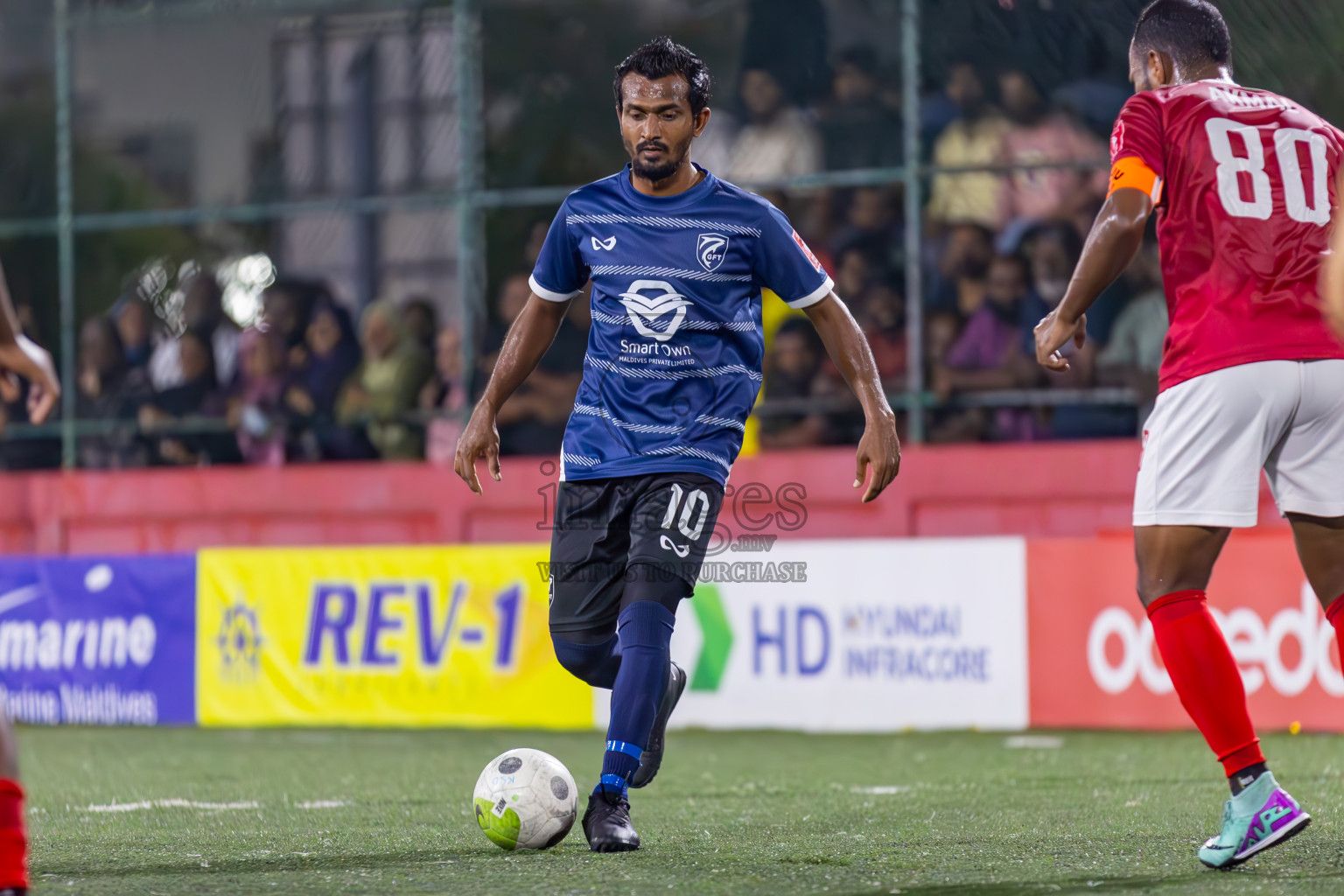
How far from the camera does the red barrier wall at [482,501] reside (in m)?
10.7

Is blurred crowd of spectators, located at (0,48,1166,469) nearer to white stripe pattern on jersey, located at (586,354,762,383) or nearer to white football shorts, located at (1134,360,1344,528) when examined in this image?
white stripe pattern on jersey, located at (586,354,762,383)

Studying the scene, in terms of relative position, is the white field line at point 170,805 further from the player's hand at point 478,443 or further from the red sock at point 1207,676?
the red sock at point 1207,676

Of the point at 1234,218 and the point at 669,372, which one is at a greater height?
the point at 1234,218

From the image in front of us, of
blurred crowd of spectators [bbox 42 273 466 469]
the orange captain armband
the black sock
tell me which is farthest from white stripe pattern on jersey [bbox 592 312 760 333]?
blurred crowd of spectators [bbox 42 273 466 469]

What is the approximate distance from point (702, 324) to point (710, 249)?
0.20 metres

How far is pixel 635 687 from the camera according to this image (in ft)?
15.7

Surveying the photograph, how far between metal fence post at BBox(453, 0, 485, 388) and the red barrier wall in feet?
3.69

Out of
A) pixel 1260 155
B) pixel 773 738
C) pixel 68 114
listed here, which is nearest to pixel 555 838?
pixel 1260 155

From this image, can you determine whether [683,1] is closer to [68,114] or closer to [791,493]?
[791,493]

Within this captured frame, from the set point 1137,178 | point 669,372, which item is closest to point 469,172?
point 669,372

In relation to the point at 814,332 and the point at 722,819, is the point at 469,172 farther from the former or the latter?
the point at 722,819

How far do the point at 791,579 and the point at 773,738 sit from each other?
883 millimetres

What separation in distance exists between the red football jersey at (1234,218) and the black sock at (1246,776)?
0.93 m

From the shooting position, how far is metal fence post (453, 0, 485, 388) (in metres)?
12.6
